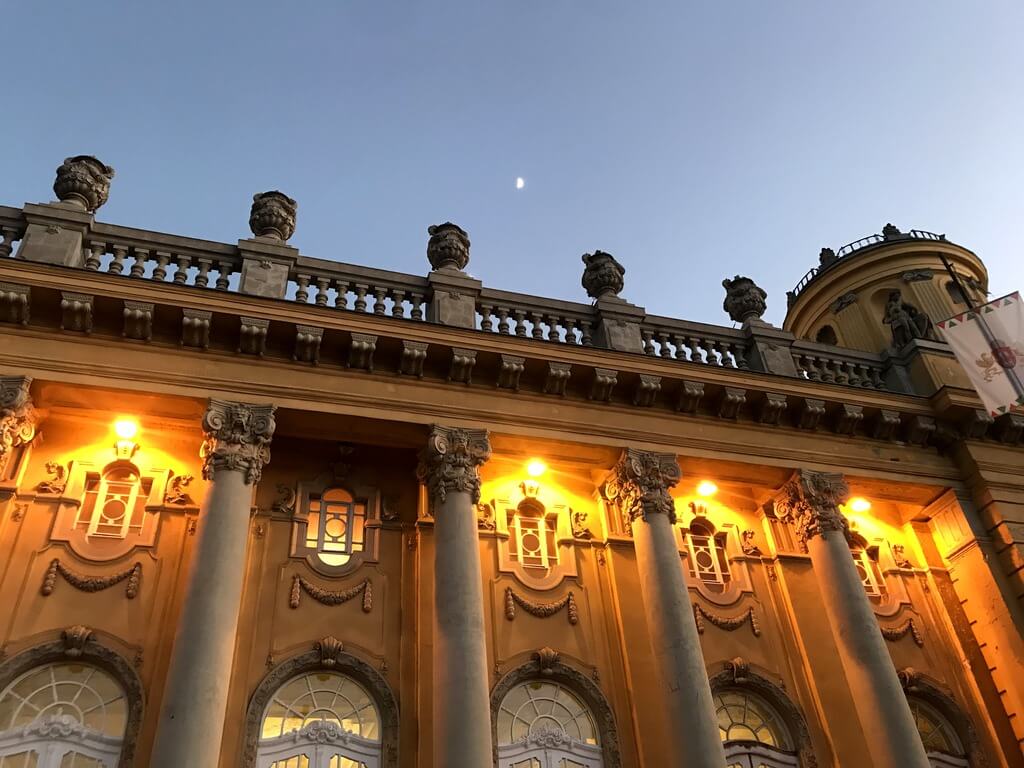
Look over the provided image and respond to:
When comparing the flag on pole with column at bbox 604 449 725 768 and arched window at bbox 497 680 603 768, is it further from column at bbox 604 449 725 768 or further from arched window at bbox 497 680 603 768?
arched window at bbox 497 680 603 768

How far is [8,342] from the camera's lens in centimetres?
1220

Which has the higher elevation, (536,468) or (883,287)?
(883,287)

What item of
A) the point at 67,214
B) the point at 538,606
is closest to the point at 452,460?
the point at 538,606

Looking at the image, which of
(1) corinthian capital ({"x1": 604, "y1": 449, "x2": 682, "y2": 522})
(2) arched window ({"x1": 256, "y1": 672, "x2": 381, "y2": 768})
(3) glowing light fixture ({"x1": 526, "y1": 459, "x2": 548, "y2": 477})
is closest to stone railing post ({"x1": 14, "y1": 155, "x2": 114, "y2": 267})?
(2) arched window ({"x1": 256, "y1": 672, "x2": 381, "y2": 768})

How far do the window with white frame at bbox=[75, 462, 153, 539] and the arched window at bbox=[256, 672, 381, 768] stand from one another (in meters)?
3.41

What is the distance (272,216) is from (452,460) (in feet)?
18.3

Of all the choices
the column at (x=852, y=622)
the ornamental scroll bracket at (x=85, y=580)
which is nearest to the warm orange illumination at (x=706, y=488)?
the column at (x=852, y=622)

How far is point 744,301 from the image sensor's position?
18141mm

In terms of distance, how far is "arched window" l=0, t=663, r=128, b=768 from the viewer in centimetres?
1069

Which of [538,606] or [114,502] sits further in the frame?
[538,606]

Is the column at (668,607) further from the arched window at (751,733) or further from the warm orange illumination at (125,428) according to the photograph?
the warm orange illumination at (125,428)

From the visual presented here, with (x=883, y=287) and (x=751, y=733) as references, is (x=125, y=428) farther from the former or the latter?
(x=883, y=287)

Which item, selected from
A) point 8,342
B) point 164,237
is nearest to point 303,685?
point 8,342

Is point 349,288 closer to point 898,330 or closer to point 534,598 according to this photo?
point 534,598
